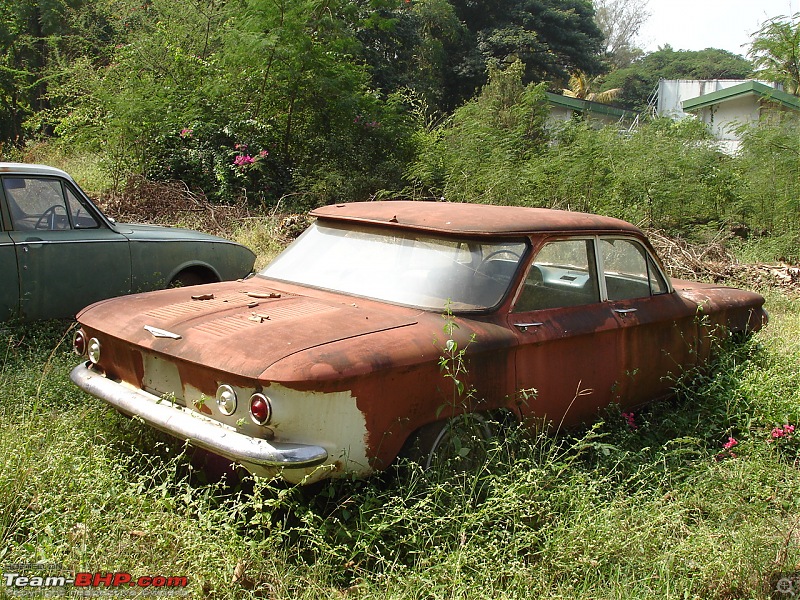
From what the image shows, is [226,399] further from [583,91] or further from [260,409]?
[583,91]

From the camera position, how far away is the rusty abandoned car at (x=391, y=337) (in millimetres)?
3242

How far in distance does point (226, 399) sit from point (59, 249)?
3.29m

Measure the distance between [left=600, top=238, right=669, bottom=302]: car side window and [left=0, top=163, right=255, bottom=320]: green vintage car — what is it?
370 cm

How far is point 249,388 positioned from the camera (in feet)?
10.6

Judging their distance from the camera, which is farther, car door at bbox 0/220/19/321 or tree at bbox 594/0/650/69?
tree at bbox 594/0/650/69

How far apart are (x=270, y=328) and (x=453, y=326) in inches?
35.4

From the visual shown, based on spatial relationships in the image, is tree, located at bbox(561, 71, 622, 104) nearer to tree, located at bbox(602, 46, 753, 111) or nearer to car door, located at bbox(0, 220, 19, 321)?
tree, located at bbox(602, 46, 753, 111)

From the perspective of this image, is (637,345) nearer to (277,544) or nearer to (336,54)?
(277,544)

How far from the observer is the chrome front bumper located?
3127 mm

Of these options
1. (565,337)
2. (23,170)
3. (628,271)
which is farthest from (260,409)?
(23,170)

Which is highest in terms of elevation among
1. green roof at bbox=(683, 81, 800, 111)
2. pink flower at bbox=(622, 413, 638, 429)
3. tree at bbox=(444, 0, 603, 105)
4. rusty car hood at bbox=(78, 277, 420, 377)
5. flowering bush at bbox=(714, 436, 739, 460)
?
tree at bbox=(444, 0, 603, 105)

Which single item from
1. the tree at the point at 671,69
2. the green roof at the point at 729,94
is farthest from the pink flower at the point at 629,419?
the tree at the point at 671,69

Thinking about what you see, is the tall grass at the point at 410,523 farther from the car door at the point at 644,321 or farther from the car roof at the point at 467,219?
the car roof at the point at 467,219

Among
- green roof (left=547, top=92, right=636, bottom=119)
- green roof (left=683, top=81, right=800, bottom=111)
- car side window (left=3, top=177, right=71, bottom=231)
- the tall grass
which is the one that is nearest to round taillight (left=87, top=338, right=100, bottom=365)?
the tall grass
